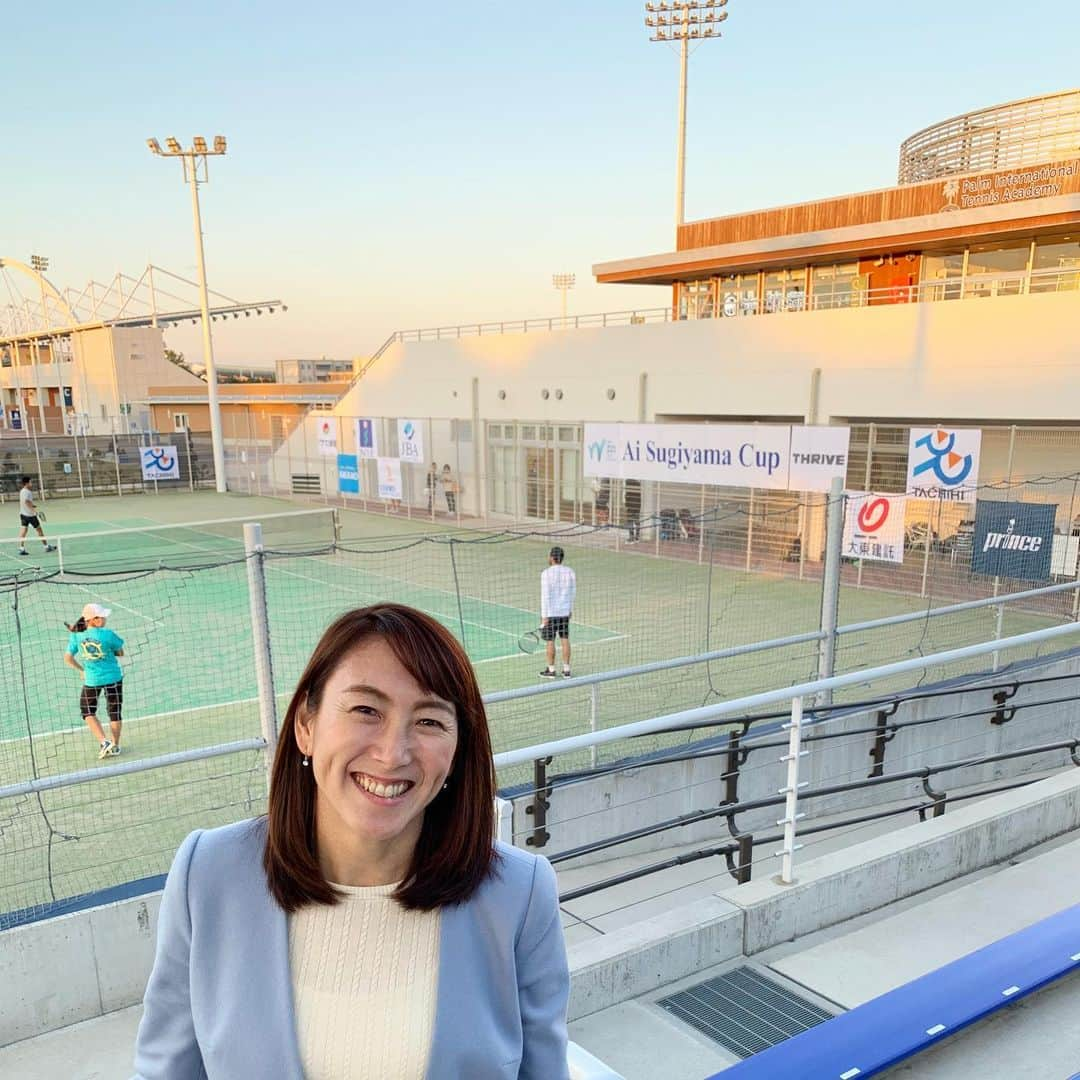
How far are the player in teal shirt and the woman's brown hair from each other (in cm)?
726

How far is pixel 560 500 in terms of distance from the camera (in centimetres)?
2214

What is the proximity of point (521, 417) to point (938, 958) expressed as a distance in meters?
21.3

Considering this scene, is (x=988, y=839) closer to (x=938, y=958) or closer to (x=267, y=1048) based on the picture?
(x=938, y=958)

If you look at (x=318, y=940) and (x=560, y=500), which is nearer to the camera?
(x=318, y=940)

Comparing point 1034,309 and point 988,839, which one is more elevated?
point 1034,309

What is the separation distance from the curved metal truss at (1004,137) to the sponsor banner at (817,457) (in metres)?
11.3

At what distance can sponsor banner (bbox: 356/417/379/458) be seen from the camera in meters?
24.4

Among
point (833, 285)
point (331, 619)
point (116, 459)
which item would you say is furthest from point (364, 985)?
point (116, 459)

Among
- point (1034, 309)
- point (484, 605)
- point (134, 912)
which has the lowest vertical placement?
point (484, 605)

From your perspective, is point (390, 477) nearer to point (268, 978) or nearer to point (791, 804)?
point (791, 804)

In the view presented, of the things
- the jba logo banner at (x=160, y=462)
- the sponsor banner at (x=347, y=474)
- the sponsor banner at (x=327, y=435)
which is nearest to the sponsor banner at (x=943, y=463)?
the sponsor banner at (x=347, y=474)

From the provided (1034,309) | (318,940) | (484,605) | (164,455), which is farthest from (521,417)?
(318,940)

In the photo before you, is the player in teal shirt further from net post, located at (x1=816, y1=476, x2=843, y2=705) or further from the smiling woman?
the smiling woman

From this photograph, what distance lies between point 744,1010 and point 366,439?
22.6 m
